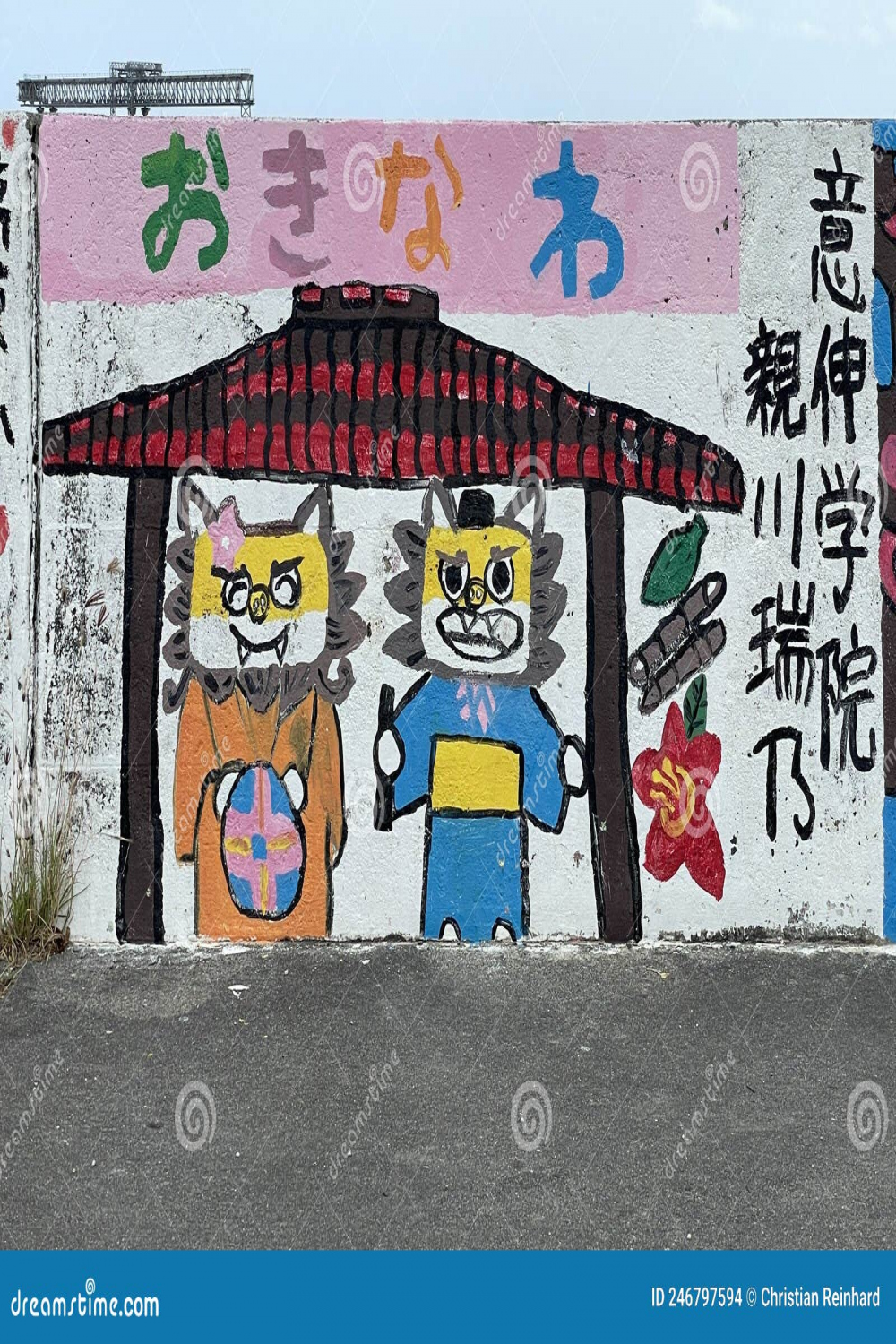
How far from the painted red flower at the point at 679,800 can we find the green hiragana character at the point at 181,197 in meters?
2.48

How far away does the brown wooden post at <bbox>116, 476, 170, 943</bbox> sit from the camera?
4.78m

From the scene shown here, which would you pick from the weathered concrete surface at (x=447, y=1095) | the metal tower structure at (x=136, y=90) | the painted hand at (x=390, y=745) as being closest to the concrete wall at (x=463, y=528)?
the painted hand at (x=390, y=745)

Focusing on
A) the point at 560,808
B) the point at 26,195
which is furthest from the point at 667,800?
the point at 26,195

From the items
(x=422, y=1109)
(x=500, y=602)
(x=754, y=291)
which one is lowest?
(x=422, y=1109)

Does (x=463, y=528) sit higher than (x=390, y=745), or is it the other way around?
(x=463, y=528)

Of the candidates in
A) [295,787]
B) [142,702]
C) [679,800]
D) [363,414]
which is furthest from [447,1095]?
[363,414]

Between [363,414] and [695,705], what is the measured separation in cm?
168

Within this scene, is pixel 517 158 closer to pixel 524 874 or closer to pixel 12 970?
pixel 524 874

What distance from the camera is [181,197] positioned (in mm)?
4715

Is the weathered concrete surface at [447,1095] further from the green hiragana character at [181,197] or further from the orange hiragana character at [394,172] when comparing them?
the orange hiragana character at [394,172]

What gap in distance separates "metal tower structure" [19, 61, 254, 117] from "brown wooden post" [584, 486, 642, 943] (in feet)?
50.5

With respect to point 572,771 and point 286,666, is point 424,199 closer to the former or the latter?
point 286,666

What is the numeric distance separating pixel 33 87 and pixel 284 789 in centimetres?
1719

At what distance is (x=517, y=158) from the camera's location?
Result: 15.5ft
